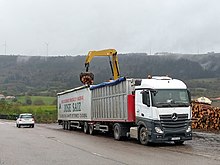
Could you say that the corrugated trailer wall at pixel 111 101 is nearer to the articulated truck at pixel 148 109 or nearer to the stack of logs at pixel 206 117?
the articulated truck at pixel 148 109

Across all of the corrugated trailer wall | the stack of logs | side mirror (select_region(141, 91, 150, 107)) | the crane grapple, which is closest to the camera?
side mirror (select_region(141, 91, 150, 107))

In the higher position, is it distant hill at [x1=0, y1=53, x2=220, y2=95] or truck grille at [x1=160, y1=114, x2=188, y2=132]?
distant hill at [x1=0, y1=53, x2=220, y2=95]

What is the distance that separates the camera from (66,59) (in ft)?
419

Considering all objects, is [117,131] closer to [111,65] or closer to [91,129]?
[91,129]

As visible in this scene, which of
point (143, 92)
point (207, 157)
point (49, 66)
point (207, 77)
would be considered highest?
point (49, 66)

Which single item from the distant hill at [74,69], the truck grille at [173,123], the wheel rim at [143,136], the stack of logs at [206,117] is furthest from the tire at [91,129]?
the distant hill at [74,69]

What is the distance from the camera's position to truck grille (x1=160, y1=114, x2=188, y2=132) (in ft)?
60.2

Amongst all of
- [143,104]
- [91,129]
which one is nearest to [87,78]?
[91,129]

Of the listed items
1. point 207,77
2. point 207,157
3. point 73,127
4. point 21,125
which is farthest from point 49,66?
point 207,157

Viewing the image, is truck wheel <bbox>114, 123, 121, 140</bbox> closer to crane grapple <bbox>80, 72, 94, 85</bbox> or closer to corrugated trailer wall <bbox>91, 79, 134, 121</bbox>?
corrugated trailer wall <bbox>91, 79, 134, 121</bbox>

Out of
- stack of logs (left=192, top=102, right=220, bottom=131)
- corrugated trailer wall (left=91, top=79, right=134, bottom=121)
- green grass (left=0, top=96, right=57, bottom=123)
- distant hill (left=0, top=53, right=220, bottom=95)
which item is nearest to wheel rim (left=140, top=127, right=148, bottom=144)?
corrugated trailer wall (left=91, top=79, right=134, bottom=121)

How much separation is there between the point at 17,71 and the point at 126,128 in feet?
352

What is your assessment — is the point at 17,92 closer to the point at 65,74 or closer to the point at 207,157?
the point at 65,74

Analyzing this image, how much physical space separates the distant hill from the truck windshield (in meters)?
53.2
